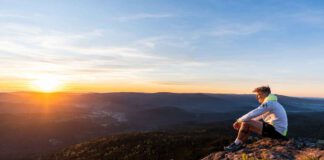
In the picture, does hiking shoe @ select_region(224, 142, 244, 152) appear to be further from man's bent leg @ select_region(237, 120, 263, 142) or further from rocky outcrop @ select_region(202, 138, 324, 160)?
man's bent leg @ select_region(237, 120, 263, 142)

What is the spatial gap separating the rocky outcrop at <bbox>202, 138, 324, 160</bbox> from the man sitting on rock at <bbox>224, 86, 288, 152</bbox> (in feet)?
1.78

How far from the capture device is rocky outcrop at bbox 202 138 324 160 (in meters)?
16.7

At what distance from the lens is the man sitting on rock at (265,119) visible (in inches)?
645

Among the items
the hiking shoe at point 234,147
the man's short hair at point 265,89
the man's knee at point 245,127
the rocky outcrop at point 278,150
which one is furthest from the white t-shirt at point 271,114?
the hiking shoe at point 234,147

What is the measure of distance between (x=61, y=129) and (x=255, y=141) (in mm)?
147272

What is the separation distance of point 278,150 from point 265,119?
1.54 m

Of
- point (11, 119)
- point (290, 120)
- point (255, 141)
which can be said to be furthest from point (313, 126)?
point (255, 141)

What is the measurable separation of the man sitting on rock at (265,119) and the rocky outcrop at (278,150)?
54 centimetres

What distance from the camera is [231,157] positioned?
18.1 m

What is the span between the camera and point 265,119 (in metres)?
17.6

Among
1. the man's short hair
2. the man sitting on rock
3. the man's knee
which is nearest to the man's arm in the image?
the man sitting on rock

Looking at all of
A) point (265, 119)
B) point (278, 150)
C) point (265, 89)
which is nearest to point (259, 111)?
point (265, 89)

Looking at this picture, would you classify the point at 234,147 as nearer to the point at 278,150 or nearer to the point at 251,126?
the point at 251,126

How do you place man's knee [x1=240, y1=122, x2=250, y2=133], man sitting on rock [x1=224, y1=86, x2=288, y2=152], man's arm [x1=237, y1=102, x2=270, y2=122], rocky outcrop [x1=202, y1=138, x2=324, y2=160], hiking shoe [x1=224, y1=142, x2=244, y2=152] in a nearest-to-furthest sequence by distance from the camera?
man's arm [x1=237, y1=102, x2=270, y2=122] → man sitting on rock [x1=224, y1=86, x2=288, y2=152] → rocky outcrop [x1=202, y1=138, x2=324, y2=160] → man's knee [x1=240, y1=122, x2=250, y2=133] → hiking shoe [x1=224, y1=142, x2=244, y2=152]
